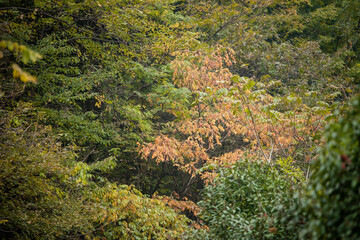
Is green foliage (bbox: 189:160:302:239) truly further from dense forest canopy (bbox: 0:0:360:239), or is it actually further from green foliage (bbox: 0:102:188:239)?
green foliage (bbox: 0:102:188:239)

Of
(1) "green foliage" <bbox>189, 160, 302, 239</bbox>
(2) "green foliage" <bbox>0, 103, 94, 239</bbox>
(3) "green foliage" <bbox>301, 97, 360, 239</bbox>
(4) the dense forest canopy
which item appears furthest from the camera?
(2) "green foliage" <bbox>0, 103, 94, 239</bbox>

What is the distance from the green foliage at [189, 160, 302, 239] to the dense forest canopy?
18 mm

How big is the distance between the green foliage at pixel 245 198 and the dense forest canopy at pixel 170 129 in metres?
0.02

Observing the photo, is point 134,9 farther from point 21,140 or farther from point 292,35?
point 292,35

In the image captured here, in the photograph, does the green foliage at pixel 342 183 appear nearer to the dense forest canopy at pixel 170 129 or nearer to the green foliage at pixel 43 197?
the dense forest canopy at pixel 170 129

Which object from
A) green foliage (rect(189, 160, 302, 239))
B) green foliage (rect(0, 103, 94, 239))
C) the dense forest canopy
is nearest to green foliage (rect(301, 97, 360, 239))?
the dense forest canopy

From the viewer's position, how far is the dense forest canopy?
7.00ft

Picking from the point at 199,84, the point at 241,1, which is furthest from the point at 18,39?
the point at 241,1

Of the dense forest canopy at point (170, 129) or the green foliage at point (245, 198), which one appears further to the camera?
the green foliage at point (245, 198)

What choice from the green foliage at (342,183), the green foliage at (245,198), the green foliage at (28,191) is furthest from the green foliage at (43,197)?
the green foliage at (342,183)

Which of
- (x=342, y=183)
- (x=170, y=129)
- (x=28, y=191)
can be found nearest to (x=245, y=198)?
(x=342, y=183)

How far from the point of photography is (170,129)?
334 inches

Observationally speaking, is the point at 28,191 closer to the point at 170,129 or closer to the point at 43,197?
the point at 43,197

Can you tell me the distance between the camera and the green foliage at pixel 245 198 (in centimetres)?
268
